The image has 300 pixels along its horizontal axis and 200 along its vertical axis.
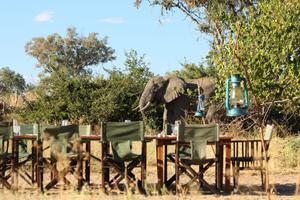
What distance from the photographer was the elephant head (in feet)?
61.0

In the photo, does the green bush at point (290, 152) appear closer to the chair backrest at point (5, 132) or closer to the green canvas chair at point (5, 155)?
the green canvas chair at point (5, 155)

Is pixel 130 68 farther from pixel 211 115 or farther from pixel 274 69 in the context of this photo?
pixel 274 69

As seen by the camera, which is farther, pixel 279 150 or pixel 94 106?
pixel 94 106

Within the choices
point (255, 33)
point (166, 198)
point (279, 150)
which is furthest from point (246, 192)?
point (255, 33)

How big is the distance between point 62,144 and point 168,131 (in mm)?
2333

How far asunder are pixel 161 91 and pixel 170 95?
48 centimetres

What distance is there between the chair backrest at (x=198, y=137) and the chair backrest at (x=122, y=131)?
0.53m

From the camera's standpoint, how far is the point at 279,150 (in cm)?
1188

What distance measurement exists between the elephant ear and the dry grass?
16.7 feet

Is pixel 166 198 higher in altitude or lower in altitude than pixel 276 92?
lower

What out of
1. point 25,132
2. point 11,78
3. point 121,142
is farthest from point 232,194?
point 11,78

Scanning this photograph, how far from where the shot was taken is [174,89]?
18.6m

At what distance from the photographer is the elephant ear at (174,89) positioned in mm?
18480

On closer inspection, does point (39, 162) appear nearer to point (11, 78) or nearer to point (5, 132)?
point (5, 132)
